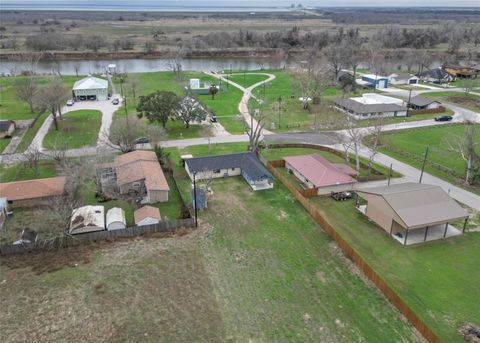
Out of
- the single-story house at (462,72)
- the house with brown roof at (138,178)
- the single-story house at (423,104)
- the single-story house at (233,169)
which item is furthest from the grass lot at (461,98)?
the house with brown roof at (138,178)

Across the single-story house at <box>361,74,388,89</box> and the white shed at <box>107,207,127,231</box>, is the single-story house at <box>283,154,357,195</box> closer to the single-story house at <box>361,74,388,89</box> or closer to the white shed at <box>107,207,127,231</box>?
the white shed at <box>107,207,127,231</box>

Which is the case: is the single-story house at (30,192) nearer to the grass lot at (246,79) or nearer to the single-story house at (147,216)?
the single-story house at (147,216)

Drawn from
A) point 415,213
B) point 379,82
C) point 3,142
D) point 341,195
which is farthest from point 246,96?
point 415,213

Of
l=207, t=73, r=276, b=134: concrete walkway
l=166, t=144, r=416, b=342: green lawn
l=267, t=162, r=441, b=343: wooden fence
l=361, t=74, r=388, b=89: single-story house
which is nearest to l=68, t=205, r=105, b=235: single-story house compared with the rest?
l=166, t=144, r=416, b=342: green lawn

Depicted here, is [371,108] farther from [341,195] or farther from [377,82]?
[341,195]

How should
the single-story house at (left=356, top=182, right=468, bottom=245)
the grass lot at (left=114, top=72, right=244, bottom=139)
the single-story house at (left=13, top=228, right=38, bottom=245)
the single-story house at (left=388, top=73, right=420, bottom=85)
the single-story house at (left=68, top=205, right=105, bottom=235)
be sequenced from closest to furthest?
the single-story house at (left=13, top=228, right=38, bottom=245) < the single-story house at (left=356, top=182, right=468, bottom=245) < the single-story house at (left=68, top=205, right=105, bottom=235) < the grass lot at (left=114, top=72, right=244, bottom=139) < the single-story house at (left=388, top=73, right=420, bottom=85)

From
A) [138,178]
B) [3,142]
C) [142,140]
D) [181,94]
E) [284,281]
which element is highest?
[138,178]
